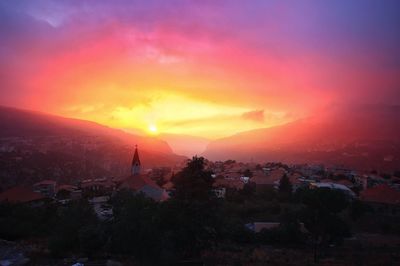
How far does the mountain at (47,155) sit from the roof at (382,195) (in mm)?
54987

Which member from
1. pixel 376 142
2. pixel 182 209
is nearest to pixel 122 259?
pixel 182 209

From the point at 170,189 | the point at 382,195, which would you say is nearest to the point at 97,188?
the point at 170,189

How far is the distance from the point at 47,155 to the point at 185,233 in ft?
238

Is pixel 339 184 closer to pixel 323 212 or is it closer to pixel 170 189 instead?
pixel 170 189

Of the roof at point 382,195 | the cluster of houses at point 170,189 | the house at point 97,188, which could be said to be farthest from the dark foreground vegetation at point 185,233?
the roof at point 382,195

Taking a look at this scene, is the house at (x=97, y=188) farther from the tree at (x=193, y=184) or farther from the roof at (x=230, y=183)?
the tree at (x=193, y=184)

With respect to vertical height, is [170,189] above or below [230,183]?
above

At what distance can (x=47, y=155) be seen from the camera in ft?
267

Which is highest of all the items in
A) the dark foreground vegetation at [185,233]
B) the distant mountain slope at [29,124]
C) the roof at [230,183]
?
the distant mountain slope at [29,124]

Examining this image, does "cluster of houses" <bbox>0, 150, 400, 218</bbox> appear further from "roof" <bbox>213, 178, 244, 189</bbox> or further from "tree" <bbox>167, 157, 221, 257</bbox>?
"tree" <bbox>167, 157, 221, 257</bbox>

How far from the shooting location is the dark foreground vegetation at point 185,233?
1642cm

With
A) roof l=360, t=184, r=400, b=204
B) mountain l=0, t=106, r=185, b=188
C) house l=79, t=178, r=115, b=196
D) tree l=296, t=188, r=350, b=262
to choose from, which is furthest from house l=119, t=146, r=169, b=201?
mountain l=0, t=106, r=185, b=188

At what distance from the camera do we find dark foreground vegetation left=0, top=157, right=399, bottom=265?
647 inches

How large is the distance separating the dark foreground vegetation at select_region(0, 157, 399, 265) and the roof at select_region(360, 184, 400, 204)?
20404mm
